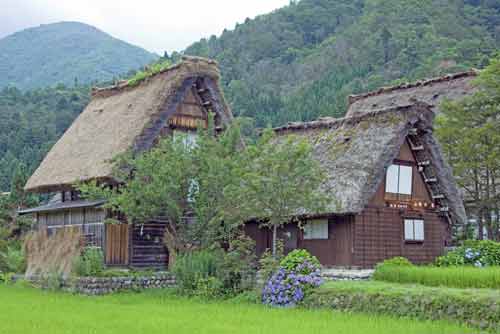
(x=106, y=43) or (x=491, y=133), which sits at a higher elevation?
(x=106, y=43)

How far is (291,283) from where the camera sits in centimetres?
1795

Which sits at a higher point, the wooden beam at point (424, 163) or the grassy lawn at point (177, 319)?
the wooden beam at point (424, 163)

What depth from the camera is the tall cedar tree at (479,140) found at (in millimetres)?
27484

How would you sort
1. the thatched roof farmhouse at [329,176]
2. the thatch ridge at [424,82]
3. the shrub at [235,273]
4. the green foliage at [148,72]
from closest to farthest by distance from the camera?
the shrub at [235,273]
the thatched roof farmhouse at [329,176]
the green foliage at [148,72]
the thatch ridge at [424,82]

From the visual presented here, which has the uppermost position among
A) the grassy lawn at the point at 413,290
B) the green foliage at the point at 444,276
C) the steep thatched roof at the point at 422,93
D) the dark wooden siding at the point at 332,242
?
the steep thatched roof at the point at 422,93

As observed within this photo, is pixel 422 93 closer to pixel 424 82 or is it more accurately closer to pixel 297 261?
pixel 424 82

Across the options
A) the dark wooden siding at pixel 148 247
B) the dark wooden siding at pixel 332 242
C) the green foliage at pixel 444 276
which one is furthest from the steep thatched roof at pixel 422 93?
the green foliage at pixel 444 276

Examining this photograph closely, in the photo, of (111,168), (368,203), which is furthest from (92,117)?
(368,203)

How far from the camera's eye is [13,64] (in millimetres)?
143875

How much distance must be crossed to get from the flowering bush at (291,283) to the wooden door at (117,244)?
783 centimetres

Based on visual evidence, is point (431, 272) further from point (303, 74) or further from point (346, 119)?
point (303, 74)

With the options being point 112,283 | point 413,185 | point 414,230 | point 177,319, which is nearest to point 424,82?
point 413,185

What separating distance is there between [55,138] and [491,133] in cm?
4070

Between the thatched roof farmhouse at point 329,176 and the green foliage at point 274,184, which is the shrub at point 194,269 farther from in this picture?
the thatched roof farmhouse at point 329,176
